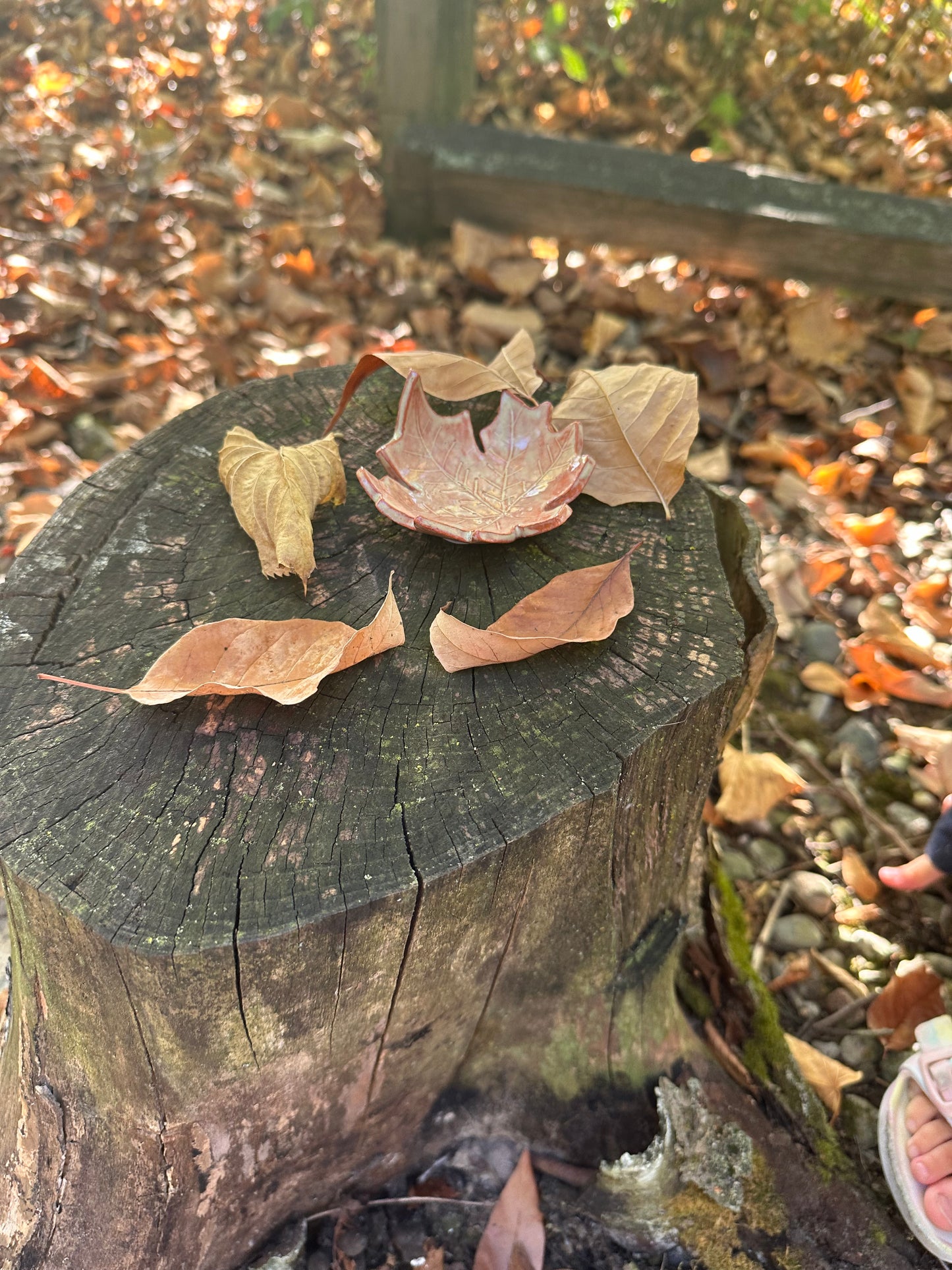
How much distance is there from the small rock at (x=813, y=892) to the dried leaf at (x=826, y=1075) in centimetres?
38

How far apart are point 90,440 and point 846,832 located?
251 centimetres

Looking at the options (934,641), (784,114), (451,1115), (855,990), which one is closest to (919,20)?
(784,114)

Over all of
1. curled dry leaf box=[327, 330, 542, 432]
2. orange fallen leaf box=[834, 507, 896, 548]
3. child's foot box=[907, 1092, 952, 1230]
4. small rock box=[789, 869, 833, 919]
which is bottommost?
small rock box=[789, 869, 833, 919]

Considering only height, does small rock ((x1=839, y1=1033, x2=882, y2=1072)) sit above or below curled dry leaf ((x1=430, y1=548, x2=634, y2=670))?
below

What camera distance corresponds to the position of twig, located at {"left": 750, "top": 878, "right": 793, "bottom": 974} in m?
1.89

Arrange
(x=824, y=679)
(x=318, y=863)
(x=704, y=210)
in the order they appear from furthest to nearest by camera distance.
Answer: (x=704, y=210), (x=824, y=679), (x=318, y=863)

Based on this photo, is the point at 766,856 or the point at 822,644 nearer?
the point at 766,856

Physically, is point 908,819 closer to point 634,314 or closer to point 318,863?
point 318,863

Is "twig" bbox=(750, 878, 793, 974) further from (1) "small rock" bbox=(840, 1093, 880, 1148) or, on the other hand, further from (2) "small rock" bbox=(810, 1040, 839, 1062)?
(1) "small rock" bbox=(840, 1093, 880, 1148)

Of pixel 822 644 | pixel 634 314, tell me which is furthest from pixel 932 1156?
pixel 634 314

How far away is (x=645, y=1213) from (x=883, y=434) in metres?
2.57

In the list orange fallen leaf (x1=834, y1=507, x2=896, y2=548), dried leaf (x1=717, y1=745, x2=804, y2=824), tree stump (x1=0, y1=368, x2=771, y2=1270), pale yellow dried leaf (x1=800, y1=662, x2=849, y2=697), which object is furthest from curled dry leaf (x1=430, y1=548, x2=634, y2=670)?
orange fallen leaf (x1=834, y1=507, x2=896, y2=548)

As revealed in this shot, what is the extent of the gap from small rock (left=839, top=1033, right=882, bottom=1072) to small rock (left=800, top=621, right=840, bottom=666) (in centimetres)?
102

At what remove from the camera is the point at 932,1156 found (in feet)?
4.78
